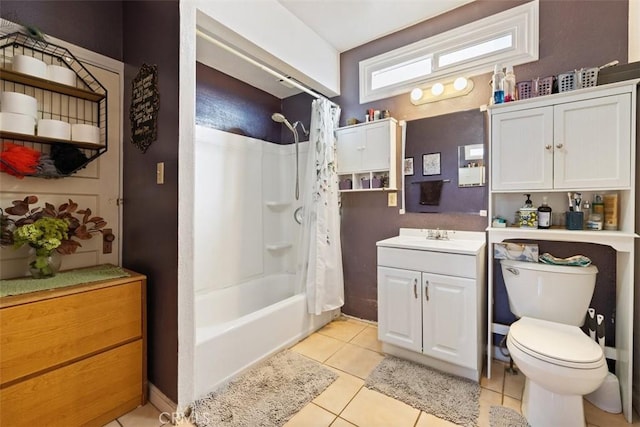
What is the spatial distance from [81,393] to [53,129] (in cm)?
134

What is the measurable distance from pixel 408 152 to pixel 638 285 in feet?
5.20

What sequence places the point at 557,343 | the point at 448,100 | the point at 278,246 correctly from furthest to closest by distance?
1. the point at 278,246
2. the point at 448,100
3. the point at 557,343

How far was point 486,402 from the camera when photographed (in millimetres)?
1559

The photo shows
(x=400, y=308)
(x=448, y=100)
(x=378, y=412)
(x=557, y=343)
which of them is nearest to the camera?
(x=557, y=343)

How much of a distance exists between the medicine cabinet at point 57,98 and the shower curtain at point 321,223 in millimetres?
1483

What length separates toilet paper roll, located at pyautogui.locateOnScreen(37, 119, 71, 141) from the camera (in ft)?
4.73

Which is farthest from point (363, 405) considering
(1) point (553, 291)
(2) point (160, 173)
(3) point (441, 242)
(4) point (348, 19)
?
(4) point (348, 19)

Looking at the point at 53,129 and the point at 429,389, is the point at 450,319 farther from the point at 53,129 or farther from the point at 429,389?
the point at 53,129

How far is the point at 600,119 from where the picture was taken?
1.51 metres

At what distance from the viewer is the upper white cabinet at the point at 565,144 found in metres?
1.47

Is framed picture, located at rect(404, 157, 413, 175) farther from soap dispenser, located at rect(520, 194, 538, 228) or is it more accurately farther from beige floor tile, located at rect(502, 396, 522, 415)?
beige floor tile, located at rect(502, 396, 522, 415)

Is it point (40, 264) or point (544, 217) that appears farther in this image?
point (544, 217)

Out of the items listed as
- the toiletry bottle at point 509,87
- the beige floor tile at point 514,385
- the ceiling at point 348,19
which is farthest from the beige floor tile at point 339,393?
the ceiling at point 348,19

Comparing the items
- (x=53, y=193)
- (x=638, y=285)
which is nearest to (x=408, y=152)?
(x=638, y=285)
